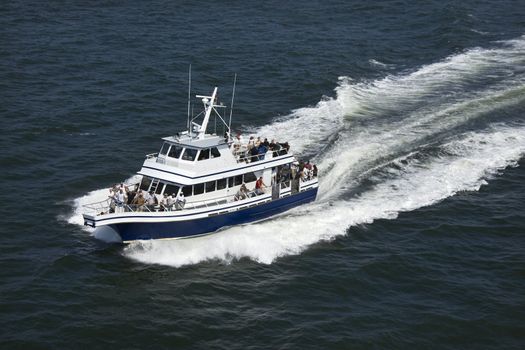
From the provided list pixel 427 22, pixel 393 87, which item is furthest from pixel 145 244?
pixel 427 22

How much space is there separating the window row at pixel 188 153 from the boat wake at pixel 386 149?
13.9 ft

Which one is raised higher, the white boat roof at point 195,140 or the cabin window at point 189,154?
the white boat roof at point 195,140

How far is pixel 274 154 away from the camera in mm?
46938

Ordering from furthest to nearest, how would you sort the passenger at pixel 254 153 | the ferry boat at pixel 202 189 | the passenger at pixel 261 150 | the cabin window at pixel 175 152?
the passenger at pixel 261 150
the passenger at pixel 254 153
the cabin window at pixel 175 152
the ferry boat at pixel 202 189

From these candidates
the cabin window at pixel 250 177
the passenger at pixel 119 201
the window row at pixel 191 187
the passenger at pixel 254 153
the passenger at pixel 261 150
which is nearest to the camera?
the passenger at pixel 119 201

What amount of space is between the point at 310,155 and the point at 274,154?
677 centimetres

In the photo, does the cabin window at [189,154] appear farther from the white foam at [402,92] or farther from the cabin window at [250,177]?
the white foam at [402,92]

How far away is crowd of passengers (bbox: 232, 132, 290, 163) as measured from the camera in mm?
45500

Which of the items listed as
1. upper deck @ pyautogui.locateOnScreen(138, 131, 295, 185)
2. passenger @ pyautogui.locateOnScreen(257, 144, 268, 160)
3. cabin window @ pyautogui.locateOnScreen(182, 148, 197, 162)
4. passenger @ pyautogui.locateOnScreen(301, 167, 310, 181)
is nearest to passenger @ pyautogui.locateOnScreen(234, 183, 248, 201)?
upper deck @ pyautogui.locateOnScreen(138, 131, 295, 185)

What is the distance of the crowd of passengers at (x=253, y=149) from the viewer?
149ft

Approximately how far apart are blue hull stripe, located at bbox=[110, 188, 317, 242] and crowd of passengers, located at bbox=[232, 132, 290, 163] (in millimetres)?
2805

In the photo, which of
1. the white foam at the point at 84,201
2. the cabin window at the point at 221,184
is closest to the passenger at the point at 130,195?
the white foam at the point at 84,201

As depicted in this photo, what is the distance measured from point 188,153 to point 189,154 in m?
0.08

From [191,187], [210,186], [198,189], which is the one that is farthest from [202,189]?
[191,187]
